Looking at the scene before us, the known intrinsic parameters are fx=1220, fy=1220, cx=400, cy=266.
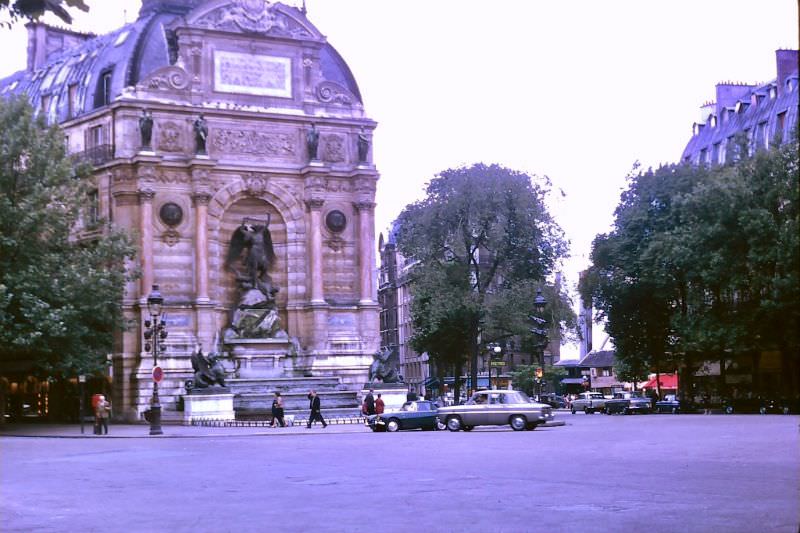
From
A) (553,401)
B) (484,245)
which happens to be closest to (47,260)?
(484,245)

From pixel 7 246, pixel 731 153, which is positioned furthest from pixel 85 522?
pixel 731 153

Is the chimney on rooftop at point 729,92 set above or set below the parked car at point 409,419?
above

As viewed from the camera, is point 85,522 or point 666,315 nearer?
point 85,522

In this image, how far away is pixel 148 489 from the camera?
2098 centimetres

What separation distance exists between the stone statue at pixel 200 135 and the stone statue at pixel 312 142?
566cm

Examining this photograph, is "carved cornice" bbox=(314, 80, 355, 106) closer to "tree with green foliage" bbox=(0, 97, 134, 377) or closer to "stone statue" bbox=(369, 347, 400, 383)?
"stone statue" bbox=(369, 347, 400, 383)

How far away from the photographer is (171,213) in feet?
202

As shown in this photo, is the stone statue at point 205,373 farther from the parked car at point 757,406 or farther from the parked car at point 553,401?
the parked car at point 553,401

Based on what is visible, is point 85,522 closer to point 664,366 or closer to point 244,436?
point 244,436

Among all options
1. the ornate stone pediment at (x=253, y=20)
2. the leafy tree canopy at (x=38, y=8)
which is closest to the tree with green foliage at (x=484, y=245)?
the ornate stone pediment at (x=253, y=20)

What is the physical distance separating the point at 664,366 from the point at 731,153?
46.6 ft

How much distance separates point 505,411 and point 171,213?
2473 centimetres

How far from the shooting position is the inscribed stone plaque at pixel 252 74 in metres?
63.4

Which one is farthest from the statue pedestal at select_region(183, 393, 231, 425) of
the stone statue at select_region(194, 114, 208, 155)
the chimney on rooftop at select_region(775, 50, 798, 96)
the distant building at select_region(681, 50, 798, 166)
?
the chimney on rooftop at select_region(775, 50, 798, 96)
